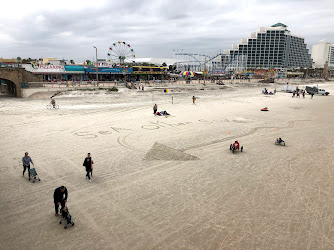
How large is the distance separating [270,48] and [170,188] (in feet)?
608

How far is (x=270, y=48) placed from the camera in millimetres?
169625

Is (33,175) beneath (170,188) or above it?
above

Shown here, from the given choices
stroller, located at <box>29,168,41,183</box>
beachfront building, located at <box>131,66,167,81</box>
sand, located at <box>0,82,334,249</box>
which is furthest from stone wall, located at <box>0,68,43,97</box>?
stroller, located at <box>29,168,41,183</box>

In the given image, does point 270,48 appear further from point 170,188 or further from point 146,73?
point 170,188

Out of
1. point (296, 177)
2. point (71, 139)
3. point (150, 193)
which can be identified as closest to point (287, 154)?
point (296, 177)

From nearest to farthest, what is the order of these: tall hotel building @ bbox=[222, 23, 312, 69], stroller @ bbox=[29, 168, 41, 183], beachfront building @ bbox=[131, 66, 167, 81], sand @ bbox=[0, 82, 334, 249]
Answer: sand @ bbox=[0, 82, 334, 249]
stroller @ bbox=[29, 168, 41, 183]
beachfront building @ bbox=[131, 66, 167, 81]
tall hotel building @ bbox=[222, 23, 312, 69]

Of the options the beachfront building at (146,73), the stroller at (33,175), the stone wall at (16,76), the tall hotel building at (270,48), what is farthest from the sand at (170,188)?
the tall hotel building at (270,48)

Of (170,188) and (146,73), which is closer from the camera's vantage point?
(170,188)

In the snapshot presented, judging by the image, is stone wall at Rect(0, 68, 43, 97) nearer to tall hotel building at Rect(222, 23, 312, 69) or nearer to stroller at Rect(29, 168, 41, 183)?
stroller at Rect(29, 168, 41, 183)

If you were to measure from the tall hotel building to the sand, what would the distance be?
15868 centimetres

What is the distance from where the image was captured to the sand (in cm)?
680

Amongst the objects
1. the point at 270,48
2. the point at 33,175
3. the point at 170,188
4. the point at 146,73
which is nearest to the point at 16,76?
the point at 33,175

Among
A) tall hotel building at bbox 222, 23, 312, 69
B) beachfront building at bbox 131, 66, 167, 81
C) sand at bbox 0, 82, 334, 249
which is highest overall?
tall hotel building at bbox 222, 23, 312, 69

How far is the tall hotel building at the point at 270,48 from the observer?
166250 mm
